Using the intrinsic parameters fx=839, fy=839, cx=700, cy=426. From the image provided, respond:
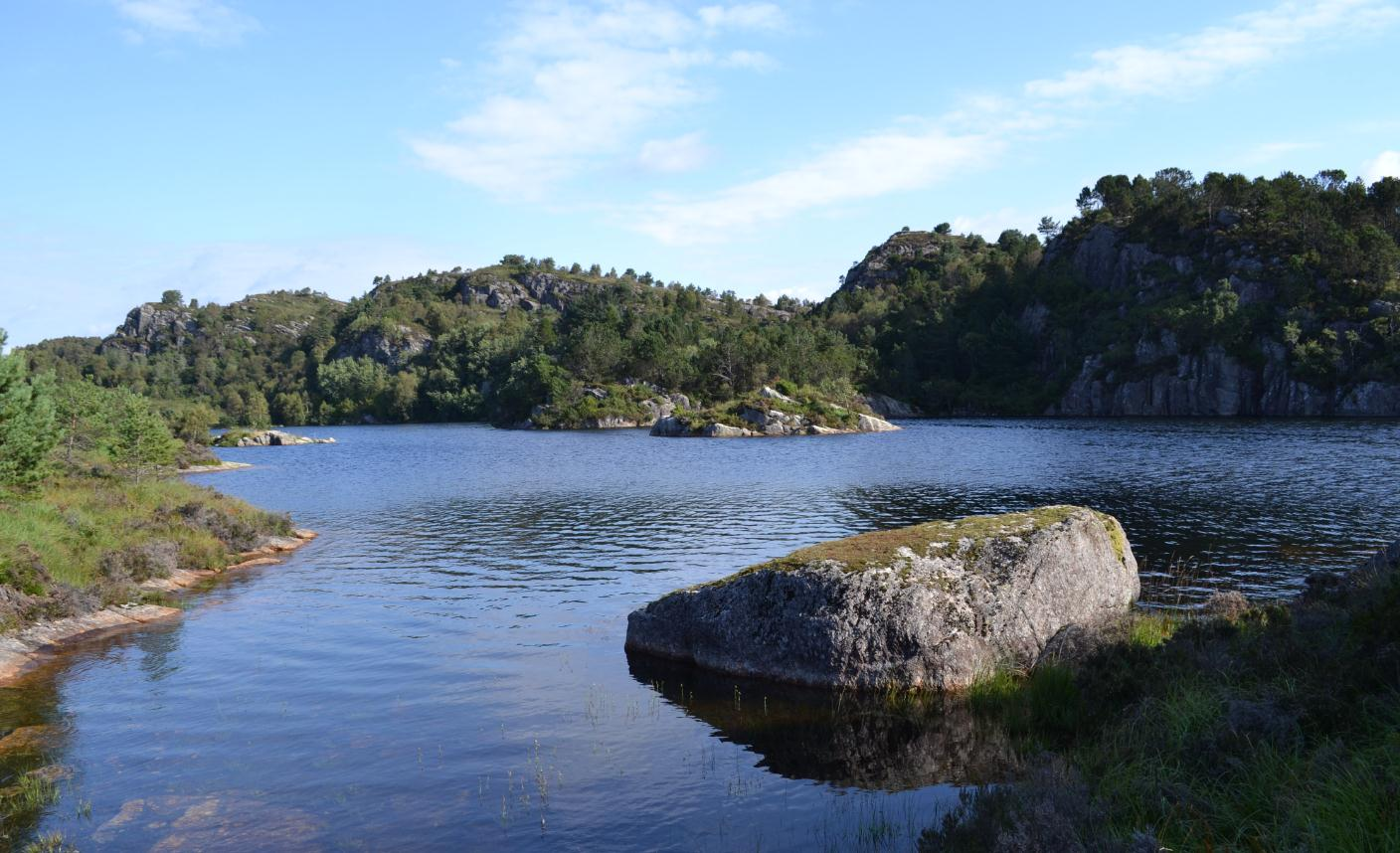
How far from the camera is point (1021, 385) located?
18725 centimetres

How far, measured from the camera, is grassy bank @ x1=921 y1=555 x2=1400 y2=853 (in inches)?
312

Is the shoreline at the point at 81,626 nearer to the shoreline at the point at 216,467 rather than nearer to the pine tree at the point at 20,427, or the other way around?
the pine tree at the point at 20,427

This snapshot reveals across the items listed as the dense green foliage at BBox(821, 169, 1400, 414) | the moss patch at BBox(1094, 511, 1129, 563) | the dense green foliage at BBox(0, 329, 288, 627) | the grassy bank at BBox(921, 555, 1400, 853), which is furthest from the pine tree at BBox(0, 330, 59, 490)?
the dense green foliage at BBox(821, 169, 1400, 414)

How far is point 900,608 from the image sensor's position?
1688 centimetres

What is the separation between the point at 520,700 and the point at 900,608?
7977 millimetres

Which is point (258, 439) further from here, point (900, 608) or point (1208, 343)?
point (1208, 343)

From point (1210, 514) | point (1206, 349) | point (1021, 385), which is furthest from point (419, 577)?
point (1021, 385)

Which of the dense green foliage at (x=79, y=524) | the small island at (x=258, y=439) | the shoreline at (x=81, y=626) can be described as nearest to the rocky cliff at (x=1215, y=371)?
the small island at (x=258, y=439)

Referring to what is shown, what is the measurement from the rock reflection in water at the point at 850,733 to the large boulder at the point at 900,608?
0.57 metres

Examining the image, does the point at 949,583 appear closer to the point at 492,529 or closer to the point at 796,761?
the point at 796,761

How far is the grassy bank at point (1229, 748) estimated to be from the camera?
26.0 ft

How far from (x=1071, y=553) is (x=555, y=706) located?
12.1 metres

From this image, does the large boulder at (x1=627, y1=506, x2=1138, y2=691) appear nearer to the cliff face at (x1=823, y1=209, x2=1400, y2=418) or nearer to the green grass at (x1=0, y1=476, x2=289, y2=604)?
the green grass at (x1=0, y1=476, x2=289, y2=604)

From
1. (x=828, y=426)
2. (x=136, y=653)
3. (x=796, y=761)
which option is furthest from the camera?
(x=828, y=426)
